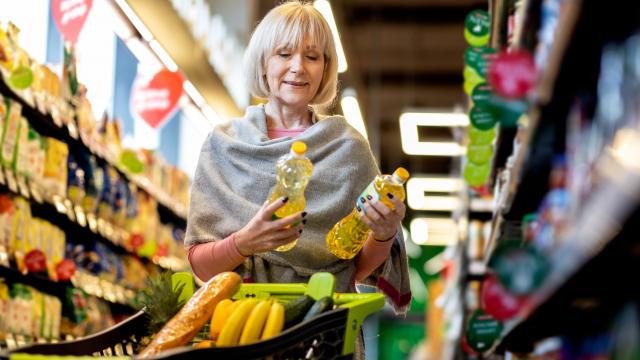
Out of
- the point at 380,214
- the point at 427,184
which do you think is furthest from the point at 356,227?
the point at 427,184

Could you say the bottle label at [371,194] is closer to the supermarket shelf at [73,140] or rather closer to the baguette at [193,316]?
the baguette at [193,316]

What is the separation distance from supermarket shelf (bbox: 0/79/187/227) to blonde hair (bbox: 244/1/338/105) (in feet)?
6.98

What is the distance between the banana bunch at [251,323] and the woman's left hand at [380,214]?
44cm

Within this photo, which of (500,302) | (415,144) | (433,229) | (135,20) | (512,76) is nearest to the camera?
(512,76)

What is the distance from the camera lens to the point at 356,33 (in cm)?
1455

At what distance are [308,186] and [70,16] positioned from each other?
3.18 m

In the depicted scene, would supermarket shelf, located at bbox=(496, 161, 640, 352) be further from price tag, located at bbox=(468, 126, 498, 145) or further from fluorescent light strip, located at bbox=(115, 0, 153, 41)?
fluorescent light strip, located at bbox=(115, 0, 153, 41)

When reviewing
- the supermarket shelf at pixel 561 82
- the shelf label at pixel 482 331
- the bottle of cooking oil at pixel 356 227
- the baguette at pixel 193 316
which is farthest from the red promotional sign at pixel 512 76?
the shelf label at pixel 482 331

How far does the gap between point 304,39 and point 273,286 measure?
70 centimetres

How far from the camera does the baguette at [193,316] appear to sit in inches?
77.9

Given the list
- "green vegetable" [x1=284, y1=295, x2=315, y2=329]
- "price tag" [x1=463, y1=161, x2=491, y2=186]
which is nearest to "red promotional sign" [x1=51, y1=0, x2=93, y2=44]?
"price tag" [x1=463, y1=161, x2=491, y2=186]

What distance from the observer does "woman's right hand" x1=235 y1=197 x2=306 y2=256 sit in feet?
7.50

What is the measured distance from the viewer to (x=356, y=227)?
2521 millimetres

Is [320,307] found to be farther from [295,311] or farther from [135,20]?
[135,20]
